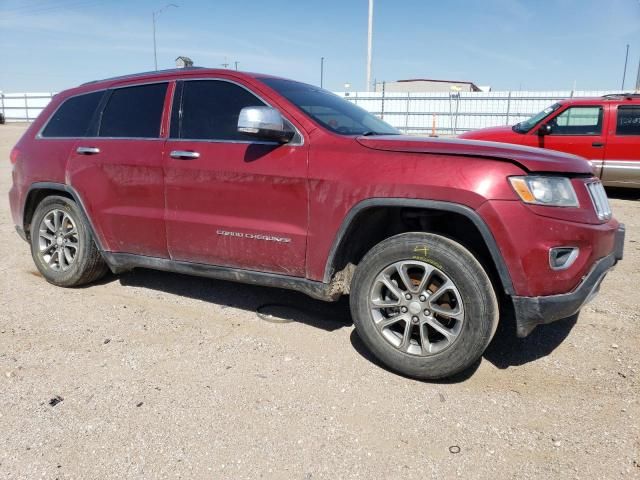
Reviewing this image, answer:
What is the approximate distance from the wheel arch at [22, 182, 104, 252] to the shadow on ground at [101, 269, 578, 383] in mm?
770

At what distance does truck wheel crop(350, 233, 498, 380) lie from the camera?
2.80m

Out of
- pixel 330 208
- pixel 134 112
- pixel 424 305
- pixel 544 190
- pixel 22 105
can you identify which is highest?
pixel 22 105

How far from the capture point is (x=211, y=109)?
370cm

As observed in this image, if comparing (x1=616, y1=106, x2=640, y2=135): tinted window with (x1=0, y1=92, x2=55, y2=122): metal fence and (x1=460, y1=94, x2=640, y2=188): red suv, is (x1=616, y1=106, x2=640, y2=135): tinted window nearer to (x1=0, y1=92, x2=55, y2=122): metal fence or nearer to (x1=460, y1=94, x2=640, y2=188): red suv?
(x1=460, y1=94, x2=640, y2=188): red suv

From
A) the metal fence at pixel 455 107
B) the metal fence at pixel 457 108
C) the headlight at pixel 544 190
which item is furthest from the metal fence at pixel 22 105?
the headlight at pixel 544 190

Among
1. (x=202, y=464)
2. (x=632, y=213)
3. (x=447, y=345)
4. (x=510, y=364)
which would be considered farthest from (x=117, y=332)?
(x=632, y=213)

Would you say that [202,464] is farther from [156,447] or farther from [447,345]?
[447,345]

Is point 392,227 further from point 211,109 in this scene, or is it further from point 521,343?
point 211,109

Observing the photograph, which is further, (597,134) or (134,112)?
(597,134)

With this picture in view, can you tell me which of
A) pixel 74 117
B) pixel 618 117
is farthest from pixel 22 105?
pixel 618 117

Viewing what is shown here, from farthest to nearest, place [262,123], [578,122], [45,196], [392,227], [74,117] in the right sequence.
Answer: [578,122], [45,196], [74,117], [392,227], [262,123]

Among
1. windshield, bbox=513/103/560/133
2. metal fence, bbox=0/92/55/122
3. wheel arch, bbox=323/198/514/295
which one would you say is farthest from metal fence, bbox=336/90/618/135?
metal fence, bbox=0/92/55/122

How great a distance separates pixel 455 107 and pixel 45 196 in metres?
21.8

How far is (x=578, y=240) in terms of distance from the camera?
2719mm
